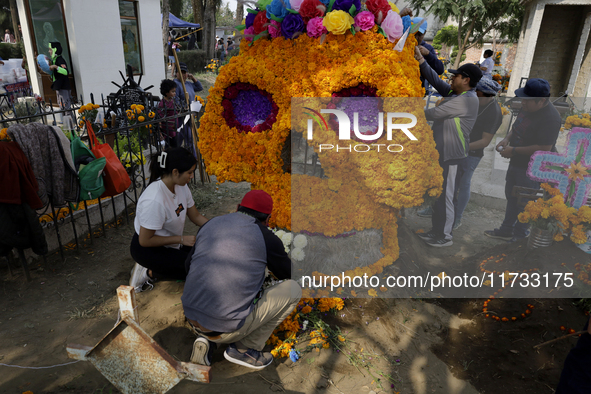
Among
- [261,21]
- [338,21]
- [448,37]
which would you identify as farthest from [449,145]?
[448,37]

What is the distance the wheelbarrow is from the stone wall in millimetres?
16576

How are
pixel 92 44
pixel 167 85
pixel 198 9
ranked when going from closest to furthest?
1. pixel 167 85
2. pixel 92 44
3. pixel 198 9

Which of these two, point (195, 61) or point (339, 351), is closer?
point (339, 351)

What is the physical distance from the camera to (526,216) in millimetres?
3238

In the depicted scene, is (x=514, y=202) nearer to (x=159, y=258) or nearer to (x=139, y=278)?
(x=159, y=258)

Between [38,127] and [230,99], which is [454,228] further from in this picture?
[38,127]

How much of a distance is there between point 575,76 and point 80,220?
618 inches

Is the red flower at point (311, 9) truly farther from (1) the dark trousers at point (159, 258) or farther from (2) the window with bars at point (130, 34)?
(2) the window with bars at point (130, 34)

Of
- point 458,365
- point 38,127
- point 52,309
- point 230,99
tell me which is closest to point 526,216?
point 458,365

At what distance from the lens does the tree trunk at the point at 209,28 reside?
812 inches

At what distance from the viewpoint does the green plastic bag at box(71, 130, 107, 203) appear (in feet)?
12.5

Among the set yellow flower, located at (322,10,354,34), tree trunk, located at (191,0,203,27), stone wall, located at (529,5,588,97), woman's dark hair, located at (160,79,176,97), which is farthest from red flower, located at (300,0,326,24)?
tree trunk, located at (191,0,203,27)

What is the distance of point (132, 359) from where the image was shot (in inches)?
92.5

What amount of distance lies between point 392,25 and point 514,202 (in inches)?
70.9
